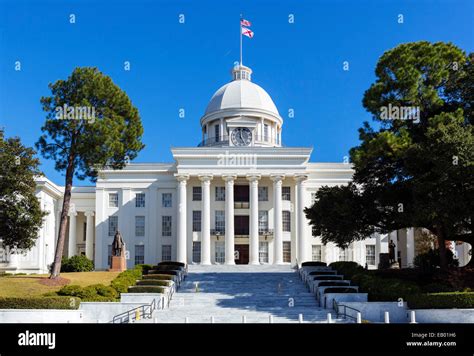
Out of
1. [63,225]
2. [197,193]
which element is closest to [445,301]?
[63,225]

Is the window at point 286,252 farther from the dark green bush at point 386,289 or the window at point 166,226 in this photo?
the dark green bush at point 386,289

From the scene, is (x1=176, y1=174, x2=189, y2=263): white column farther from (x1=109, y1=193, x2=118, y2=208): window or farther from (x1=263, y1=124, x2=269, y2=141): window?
(x1=263, y1=124, x2=269, y2=141): window

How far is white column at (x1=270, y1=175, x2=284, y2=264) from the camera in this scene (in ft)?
172

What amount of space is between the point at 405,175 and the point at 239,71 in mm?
41010

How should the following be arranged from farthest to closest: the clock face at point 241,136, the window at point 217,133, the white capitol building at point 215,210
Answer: the window at point 217,133 < the clock face at point 241,136 < the white capitol building at point 215,210

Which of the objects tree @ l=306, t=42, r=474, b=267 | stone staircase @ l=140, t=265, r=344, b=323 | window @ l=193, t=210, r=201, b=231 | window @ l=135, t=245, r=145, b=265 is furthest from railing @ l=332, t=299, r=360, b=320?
window @ l=135, t=245, r=145, b=265

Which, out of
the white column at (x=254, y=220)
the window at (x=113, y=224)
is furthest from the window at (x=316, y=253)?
the window at (x=113, y=224)

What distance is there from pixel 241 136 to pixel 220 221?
10208mm

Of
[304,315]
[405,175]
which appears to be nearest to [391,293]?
[304,315]

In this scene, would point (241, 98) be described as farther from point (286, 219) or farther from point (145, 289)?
point (145, 289)

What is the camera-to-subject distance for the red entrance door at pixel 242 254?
55250 mm

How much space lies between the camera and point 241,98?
209 ft

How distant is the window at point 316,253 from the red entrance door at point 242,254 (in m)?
6.87
